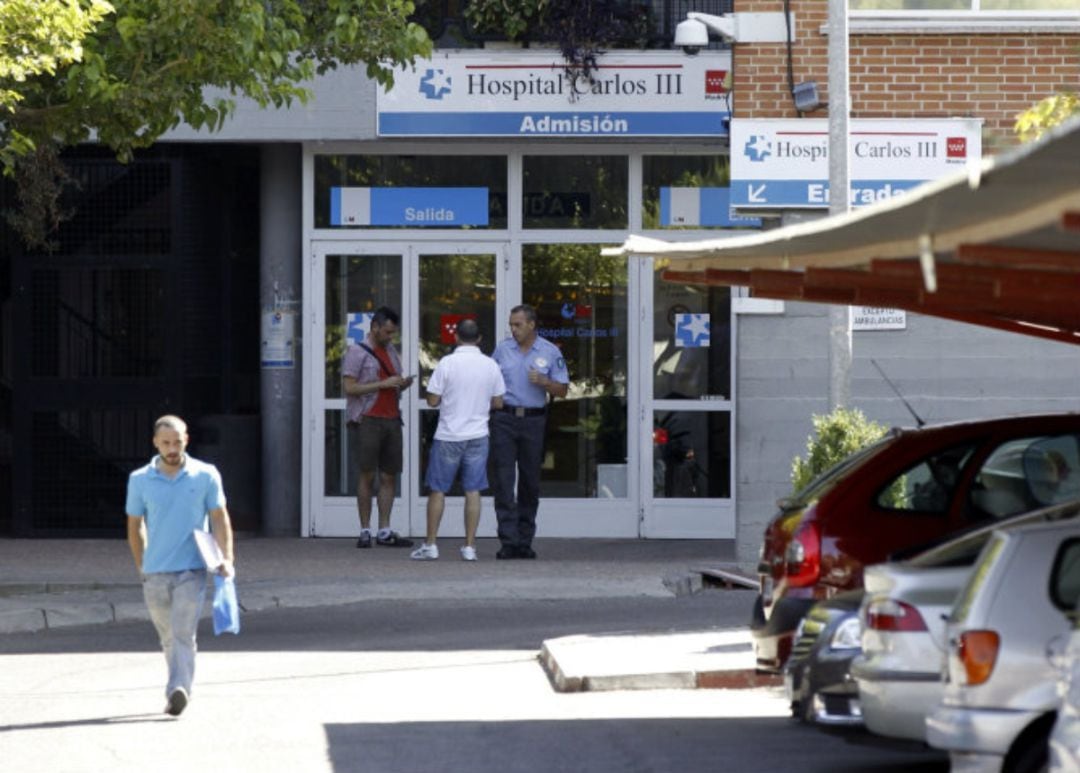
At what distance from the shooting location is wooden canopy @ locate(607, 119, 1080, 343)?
6277 millimetres

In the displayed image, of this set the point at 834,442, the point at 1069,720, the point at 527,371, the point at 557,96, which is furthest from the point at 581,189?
the point at 1069,720

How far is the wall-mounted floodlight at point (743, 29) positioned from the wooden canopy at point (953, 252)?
5.65 metres

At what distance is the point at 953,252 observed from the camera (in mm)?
7602

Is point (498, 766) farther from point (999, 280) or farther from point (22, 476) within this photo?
point (22, 476)

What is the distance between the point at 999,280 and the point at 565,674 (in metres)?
4.16

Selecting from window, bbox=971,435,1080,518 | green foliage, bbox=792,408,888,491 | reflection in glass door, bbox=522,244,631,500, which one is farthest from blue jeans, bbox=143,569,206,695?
reflection in glass door, bbox=522,244,631,500

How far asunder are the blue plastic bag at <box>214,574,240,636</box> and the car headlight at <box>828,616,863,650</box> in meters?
3.32

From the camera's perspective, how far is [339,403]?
20.7m

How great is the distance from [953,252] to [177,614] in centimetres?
519

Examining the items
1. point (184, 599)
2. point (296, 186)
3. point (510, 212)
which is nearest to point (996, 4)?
point (510, 212)

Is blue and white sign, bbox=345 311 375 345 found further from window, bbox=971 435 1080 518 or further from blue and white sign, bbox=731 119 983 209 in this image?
window, bbox=971 435 1080 518

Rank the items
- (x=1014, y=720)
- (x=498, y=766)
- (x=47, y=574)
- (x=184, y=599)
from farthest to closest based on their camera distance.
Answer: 1. (x=47, y=574)
2. (x=184, y=599)
3. (x=498, y=766)
4. (x=1014, y=720)

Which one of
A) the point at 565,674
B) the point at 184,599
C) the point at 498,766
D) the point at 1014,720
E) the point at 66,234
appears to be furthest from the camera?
the point at 66,234

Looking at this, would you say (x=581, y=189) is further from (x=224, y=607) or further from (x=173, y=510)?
(x=224, y=607)
